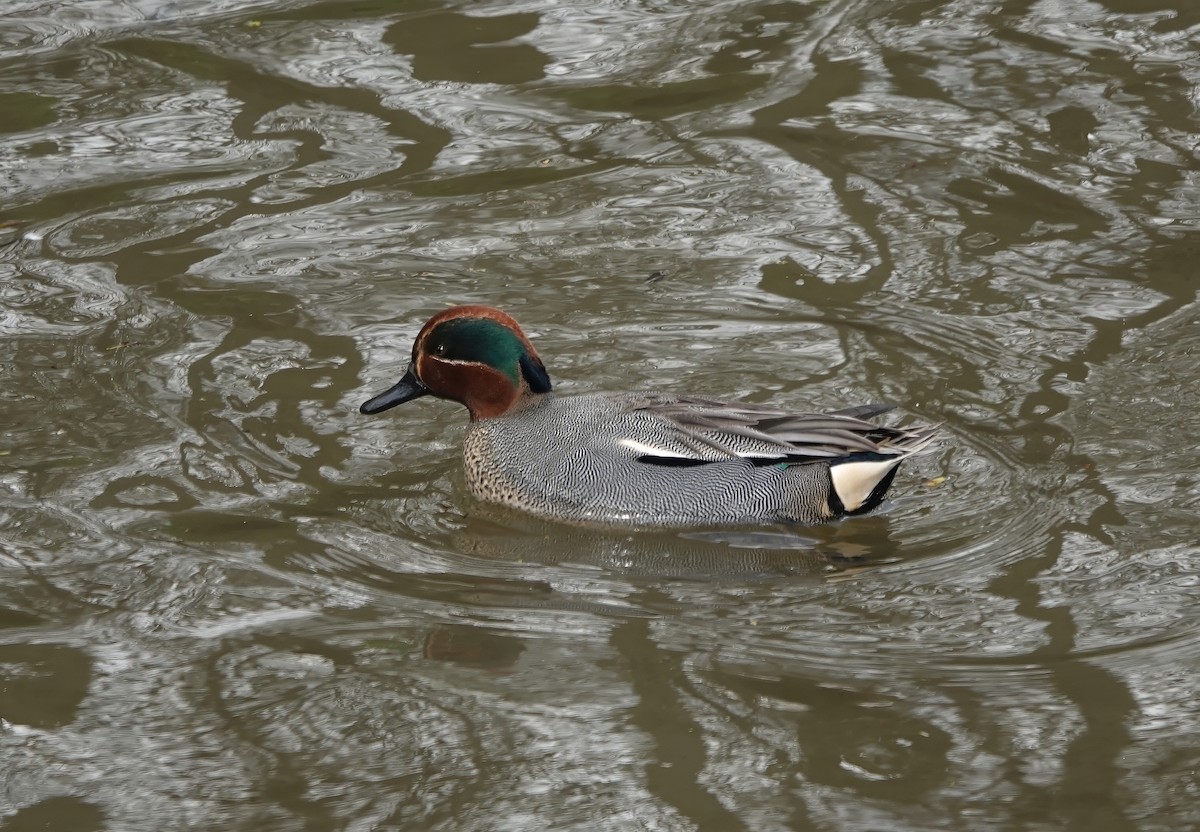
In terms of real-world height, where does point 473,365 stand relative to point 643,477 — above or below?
above

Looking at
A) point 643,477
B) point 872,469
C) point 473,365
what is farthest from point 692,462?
point 473,365

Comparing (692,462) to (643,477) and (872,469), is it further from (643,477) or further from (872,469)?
(872,469)

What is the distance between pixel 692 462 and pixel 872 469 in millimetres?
695

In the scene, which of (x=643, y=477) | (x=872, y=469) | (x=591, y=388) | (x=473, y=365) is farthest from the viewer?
(x=591, y=388)

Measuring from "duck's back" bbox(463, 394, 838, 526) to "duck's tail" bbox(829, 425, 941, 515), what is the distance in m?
0.06

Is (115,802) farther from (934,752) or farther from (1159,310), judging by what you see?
(1159,310)

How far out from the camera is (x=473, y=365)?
6945 millimetres

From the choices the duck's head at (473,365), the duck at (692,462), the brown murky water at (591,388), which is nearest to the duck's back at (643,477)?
the duck at (692,462)

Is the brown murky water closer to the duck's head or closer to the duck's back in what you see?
the duck's back

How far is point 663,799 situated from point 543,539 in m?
1.94

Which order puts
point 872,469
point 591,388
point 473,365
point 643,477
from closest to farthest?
point 872,469
point 643,477
point 473,365
point 591,388

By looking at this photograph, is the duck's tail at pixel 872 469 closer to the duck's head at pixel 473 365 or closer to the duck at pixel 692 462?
the duck at pixel 692 462

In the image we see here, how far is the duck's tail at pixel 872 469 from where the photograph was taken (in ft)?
21.2

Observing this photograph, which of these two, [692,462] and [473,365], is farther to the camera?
[473,365]
